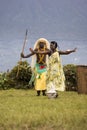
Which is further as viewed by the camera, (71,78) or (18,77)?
(18,77)

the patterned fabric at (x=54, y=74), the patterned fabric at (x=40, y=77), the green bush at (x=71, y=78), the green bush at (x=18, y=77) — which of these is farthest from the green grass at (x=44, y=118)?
the green bush at (x=18, y=77)

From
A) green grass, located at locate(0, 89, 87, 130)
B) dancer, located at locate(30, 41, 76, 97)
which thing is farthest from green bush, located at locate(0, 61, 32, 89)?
green grass, located at locate(0, 89, 87, 130)

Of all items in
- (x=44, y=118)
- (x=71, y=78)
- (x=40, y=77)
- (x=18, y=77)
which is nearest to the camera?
(x=44, y=118)

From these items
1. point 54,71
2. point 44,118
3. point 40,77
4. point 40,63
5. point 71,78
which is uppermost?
point 40,63

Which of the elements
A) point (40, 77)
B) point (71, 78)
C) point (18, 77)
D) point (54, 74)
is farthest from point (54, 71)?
point (18, 77)

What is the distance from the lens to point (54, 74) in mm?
16484

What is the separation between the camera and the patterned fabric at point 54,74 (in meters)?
16.4

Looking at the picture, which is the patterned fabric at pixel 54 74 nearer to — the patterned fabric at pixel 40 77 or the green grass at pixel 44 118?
the patterned fabric at pixel 40 77

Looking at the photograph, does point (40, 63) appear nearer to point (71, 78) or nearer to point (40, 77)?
→ point (40, 77)

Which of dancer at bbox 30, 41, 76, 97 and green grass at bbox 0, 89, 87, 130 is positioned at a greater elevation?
dancer at bbox 30, 41, 76, 97

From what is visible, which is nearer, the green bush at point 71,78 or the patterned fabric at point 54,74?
the patterned fabric at point 54,74

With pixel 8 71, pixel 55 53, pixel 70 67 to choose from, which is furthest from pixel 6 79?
pixel 55 53

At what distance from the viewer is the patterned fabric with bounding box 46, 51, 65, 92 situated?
16.4m

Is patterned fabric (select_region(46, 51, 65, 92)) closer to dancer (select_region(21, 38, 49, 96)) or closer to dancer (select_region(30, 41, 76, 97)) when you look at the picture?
dancer (select_region(30, 41, 76, 97))
